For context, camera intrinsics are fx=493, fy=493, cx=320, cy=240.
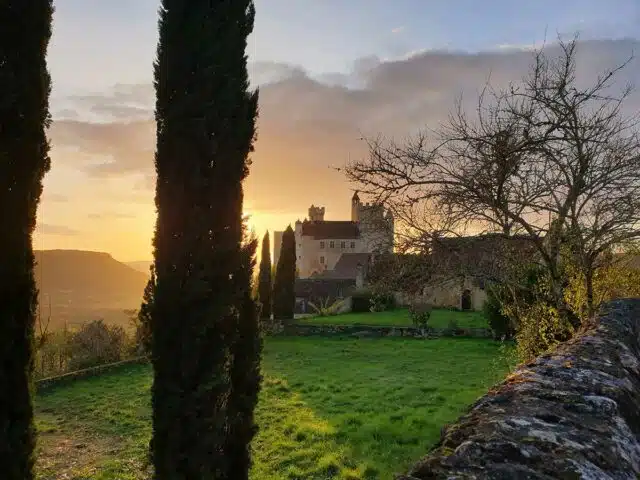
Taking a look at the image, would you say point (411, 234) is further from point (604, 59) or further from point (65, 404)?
point (65, 404)

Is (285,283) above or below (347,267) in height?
below

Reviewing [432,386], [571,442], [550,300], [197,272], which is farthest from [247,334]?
[432,386]

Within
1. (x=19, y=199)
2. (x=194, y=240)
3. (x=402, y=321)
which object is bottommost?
(x=402, y=321)

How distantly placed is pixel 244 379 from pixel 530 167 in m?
5.70

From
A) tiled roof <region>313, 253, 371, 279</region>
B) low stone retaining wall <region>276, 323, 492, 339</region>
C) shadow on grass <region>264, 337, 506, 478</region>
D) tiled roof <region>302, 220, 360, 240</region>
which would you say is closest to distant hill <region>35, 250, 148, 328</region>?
low stone retaining wall <region>276, 323, 492, 339</region>

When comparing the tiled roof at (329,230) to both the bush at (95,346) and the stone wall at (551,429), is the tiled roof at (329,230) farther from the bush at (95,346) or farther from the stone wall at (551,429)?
the stone wall at (551,429)

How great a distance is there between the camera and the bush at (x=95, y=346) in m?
21.3

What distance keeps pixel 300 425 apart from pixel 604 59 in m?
9.57

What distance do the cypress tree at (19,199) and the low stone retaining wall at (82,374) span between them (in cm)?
1135

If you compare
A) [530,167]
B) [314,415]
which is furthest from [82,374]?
[530,167]

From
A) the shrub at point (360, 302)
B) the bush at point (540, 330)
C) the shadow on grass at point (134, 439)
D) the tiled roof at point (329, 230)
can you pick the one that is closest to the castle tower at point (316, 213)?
the tiled roof at point (329, 230)

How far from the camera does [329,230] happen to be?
76562 mm

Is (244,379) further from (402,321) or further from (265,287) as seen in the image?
(265,287)

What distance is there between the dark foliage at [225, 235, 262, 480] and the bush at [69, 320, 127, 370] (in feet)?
52.1
